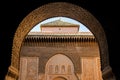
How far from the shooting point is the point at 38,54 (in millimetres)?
15844

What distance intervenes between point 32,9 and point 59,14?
3.90 ft

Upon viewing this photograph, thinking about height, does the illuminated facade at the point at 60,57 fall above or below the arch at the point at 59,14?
above

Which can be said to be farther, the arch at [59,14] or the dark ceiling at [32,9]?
the arch at [59,14]

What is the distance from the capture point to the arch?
384 cm

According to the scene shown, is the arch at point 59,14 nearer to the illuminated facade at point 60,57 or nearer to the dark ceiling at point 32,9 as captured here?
the dark ceiling at point 32,9

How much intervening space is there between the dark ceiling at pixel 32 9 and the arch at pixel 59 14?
131 mm

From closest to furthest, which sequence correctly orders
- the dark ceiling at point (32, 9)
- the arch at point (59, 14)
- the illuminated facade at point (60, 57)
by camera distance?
the dark ceiling at point (32, 9) → the arch at point (59, 14) → the illuminated facade at point (60, 57)

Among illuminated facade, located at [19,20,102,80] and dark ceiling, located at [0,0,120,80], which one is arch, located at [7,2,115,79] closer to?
dark ceiling, located at [0,0,120,80]

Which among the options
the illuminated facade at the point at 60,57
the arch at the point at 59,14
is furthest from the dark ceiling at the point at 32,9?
the illuminated facade at the point at 60,57

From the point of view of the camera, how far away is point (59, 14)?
478 cm

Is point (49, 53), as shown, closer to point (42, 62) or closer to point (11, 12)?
point (42, 62)

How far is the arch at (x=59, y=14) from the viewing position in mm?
3838

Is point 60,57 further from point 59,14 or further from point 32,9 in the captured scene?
point 32,9

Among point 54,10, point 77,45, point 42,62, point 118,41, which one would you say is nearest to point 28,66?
point 42,62
